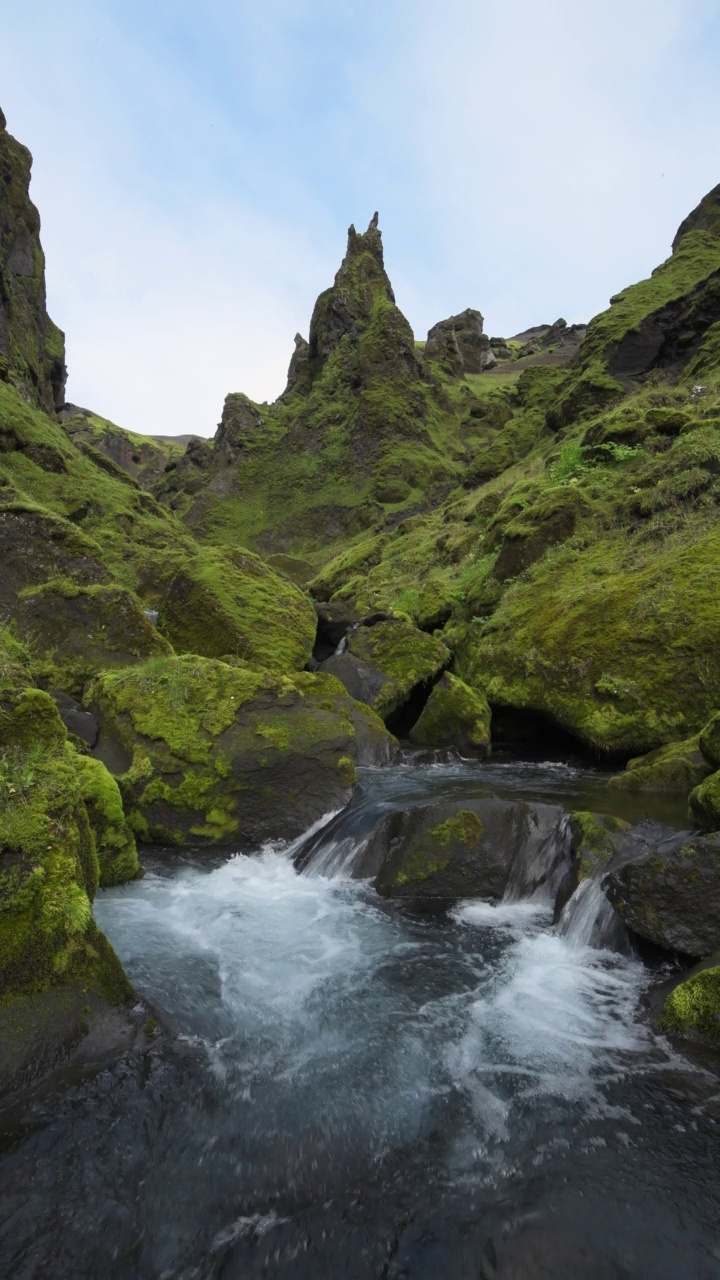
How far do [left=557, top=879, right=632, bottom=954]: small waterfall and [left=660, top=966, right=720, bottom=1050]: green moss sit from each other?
4.56 ft

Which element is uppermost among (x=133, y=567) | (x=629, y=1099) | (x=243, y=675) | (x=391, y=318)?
(x=391, y=318)

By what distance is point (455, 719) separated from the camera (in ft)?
50.4

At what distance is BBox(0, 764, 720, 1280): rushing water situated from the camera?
152 inches

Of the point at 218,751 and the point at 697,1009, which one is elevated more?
the point at 218,751

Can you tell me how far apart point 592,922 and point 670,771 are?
4.08 meters

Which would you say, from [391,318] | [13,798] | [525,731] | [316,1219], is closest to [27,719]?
[13,798]

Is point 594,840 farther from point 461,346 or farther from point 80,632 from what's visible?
point 461,346

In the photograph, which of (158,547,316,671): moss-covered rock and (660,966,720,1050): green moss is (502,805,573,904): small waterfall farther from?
(158,547,316,671): moss-covered rock

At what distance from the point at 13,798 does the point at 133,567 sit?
85.6 ft

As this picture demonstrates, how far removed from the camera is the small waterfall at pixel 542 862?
863 centimetres

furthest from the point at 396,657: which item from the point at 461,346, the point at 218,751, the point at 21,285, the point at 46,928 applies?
the point at 461,346

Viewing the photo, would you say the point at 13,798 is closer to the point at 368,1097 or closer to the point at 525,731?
the point at 368,1097

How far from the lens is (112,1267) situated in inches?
146

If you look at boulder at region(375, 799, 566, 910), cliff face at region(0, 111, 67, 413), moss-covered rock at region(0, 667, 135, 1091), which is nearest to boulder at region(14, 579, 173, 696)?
boulder at region(375, 799, 566, 910)
